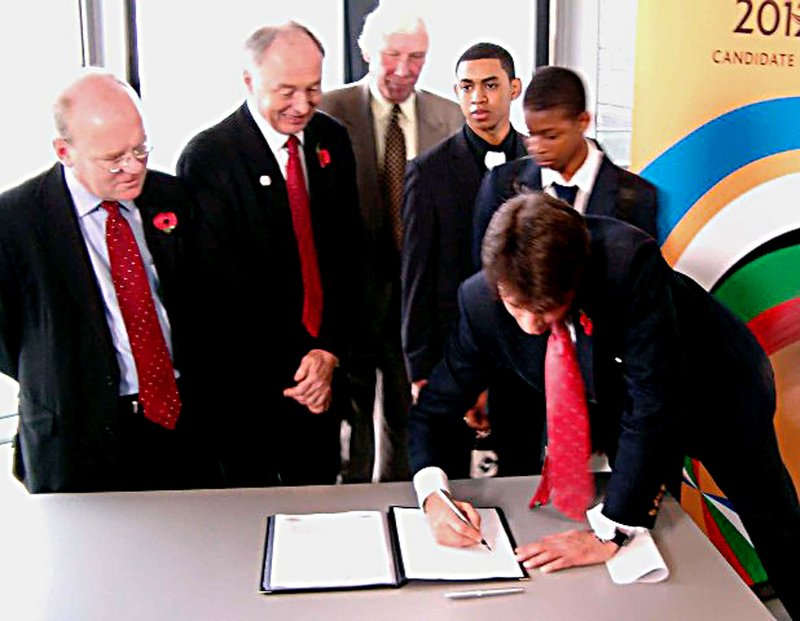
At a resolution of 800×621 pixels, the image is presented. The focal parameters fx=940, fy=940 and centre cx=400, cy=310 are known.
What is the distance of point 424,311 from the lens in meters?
2.92

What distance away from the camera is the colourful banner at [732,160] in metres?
2.61

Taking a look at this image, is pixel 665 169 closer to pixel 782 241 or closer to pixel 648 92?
pixel 648 92

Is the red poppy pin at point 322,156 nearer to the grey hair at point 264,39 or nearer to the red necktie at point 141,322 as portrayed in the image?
the grey hair at point 264,39

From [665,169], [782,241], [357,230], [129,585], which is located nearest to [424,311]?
[357,230]

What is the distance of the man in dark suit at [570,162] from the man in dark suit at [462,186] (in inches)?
7.7

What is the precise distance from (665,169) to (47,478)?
1.96m

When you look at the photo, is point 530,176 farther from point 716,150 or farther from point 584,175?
point 716,150

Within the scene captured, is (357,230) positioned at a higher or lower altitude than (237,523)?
higher

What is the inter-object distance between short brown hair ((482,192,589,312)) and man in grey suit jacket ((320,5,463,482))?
121 centimetres

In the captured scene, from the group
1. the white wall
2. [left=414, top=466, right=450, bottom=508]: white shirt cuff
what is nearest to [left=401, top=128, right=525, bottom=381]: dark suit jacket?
the white wall

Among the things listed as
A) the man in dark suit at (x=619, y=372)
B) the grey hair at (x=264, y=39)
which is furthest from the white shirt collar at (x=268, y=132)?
the man in dark suit at (x=619, y=372)

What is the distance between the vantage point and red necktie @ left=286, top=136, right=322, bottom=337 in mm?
2635

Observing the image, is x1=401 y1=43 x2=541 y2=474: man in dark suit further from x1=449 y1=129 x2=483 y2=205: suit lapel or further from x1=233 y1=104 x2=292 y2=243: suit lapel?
x1=233 y1=104 x2=292 y2=243: suit lapel

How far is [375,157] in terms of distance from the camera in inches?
114
